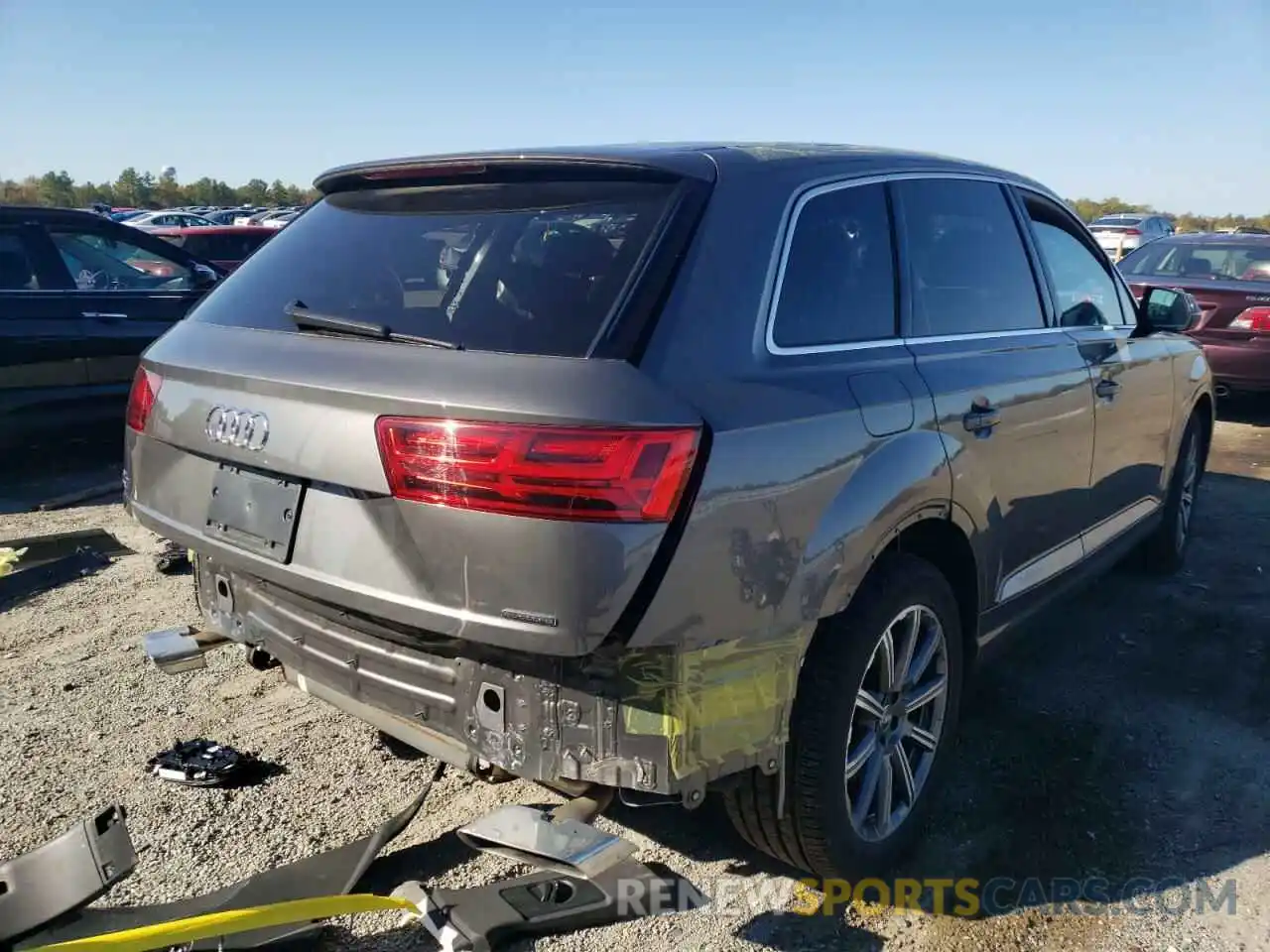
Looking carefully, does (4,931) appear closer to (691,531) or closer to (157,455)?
(157,455)

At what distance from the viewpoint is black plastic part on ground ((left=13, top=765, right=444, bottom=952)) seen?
7.68 feet

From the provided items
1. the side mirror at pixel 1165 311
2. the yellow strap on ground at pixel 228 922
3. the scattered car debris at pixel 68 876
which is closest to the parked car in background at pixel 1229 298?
the side mirror at pixel 1165 311

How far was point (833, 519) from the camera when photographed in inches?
91.9

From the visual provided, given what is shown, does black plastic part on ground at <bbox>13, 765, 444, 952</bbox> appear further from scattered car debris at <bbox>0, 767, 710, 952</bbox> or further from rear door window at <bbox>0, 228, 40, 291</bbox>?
rear door window at <bbox>0, 228, 40, 291</bbox>

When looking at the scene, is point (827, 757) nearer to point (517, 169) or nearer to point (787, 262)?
point (787, 262)

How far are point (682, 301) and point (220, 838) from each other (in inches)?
77.9

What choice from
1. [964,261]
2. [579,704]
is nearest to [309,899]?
[579,704]

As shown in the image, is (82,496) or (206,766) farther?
(82,496)

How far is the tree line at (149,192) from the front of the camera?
65.8 m

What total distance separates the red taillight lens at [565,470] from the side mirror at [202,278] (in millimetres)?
5920

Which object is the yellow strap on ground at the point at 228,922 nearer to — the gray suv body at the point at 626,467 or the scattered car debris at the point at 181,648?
the gray suv body at the point at 626,467

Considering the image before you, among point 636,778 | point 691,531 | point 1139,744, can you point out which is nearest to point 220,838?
point 636,778

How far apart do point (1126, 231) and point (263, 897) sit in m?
28.0

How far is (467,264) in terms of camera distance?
8.14 feet
